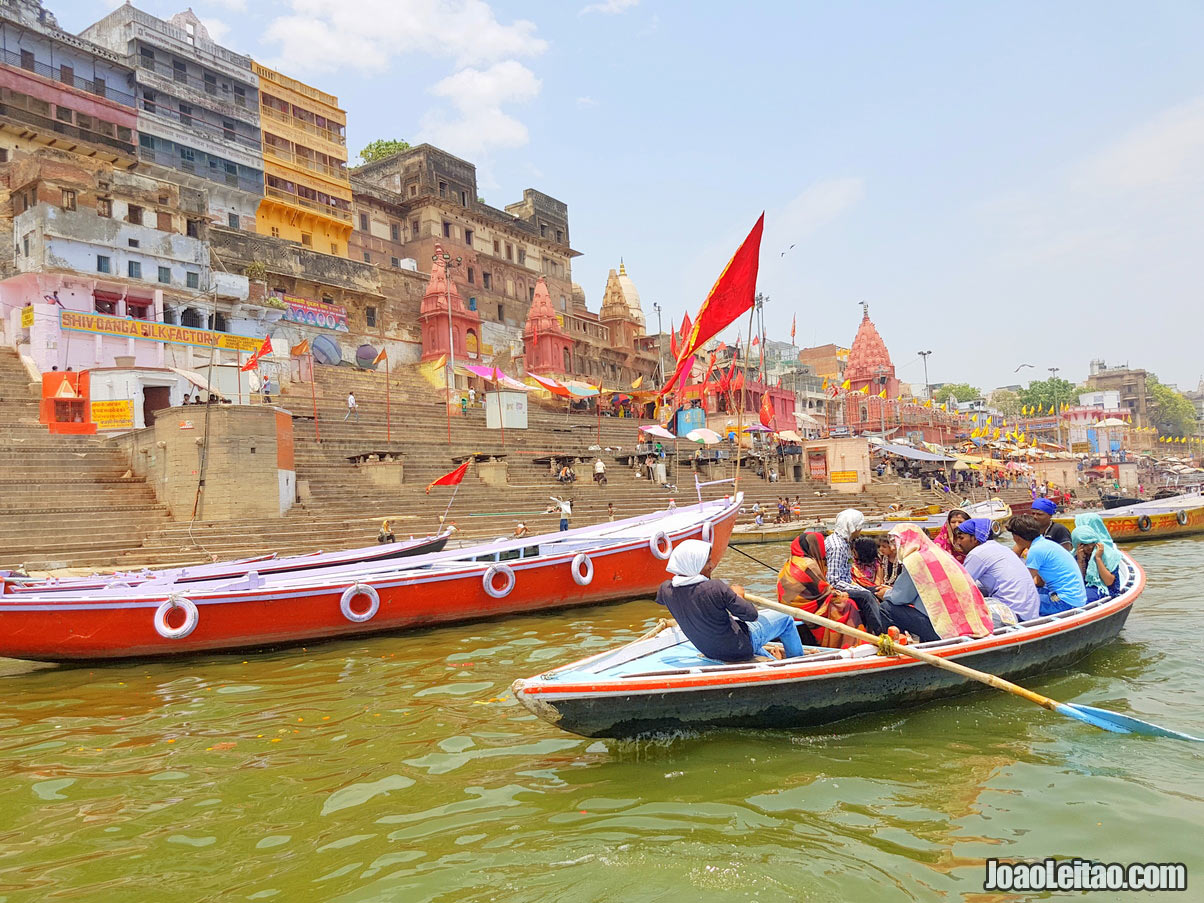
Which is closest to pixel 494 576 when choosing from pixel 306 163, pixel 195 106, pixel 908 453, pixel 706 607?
pixel 706 607

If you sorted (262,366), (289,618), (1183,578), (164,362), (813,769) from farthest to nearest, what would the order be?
(262,366) < (164,362) < (1183,578) < (289,618) < (813,769)

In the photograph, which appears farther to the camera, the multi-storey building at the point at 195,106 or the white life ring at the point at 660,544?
→ the multi-storey building at the point at 195,106

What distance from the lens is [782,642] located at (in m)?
6.11

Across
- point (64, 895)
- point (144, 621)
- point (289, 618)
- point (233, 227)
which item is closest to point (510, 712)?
point (64, 895)

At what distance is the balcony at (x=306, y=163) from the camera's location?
39438 millimetres

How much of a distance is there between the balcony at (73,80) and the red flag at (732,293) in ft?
110

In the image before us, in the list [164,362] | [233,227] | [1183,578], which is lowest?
[1183,578]

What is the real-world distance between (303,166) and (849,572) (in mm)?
41648

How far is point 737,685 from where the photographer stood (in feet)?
17.3

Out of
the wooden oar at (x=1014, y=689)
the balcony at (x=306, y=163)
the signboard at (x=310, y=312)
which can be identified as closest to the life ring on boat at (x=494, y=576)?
the wooden oar at (x=1014, y=689)

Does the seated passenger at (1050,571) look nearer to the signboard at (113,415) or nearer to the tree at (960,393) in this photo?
the signboard at (113,415)

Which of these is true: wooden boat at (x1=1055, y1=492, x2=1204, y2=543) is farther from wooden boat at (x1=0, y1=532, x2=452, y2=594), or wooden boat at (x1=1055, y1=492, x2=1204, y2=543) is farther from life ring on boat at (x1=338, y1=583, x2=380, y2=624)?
life ring on boat at (x1=338, y1=583, x2=380, y2=624)

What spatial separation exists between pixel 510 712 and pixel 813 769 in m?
2.57

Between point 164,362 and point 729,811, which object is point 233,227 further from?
point 729,811
